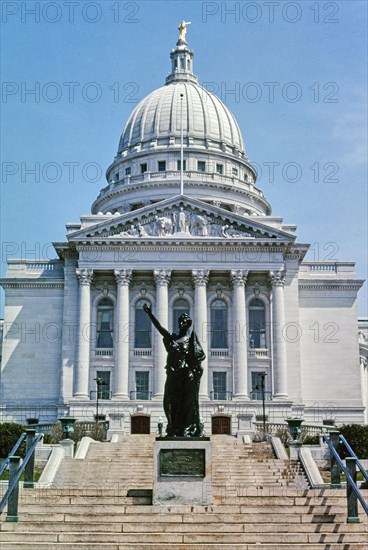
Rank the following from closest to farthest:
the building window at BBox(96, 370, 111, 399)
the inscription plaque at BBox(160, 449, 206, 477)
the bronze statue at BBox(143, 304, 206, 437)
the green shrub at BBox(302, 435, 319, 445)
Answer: the inscription plaque at BBox(160, 449, 206, 477), the bronze statue at BBox(143, 304, 206, 437), the green shrub at BBox(302, 435, 319, 445), the building window at BBox(96, 370, 111, 399)

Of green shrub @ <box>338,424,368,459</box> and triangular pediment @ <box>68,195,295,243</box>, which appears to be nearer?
green shrub @ <box>338,424,368,459</box>

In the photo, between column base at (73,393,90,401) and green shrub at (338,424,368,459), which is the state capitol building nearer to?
column base at (73,393,90,401)

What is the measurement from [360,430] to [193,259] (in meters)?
27.8

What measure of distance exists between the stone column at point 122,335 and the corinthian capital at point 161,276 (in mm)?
2057

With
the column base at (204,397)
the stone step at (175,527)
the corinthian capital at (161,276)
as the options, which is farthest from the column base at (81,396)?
the stone step at (175,527)

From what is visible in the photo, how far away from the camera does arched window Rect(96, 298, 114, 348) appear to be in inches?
2758

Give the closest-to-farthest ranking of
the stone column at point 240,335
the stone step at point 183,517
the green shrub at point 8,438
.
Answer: the stone step at point 183,517, the green shrub at point 8,438, the stone column at point 240,335

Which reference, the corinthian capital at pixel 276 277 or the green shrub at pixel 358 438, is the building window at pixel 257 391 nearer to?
the corinthian capital at pixel 276 277

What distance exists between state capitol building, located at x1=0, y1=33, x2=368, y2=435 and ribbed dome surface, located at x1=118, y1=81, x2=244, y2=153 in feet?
90.3

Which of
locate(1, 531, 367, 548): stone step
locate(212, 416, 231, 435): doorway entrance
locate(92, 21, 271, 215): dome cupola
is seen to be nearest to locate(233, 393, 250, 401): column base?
locate(212, 416, 231, 435): doorway entrance

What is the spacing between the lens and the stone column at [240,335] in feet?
224

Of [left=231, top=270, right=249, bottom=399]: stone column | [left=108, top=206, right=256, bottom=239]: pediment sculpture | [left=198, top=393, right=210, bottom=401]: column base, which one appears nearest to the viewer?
[left=198, top=393, right=210, bottom=401]: column base

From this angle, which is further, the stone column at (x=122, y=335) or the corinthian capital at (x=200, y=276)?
the corinthian capital at (x=200, y=276)

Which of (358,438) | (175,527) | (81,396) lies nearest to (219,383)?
(81,396)
